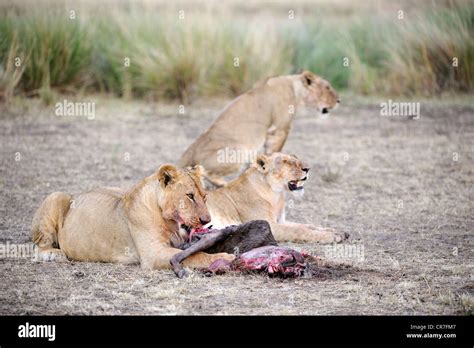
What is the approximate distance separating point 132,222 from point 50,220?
2.87 feet

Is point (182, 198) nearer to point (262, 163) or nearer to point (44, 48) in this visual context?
point (262, 163)

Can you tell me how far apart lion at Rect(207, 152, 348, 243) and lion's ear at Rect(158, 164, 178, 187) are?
1.42m

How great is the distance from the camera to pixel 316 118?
15.2 m

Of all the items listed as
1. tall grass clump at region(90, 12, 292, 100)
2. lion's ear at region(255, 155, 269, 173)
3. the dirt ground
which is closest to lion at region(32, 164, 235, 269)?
the dirt ground

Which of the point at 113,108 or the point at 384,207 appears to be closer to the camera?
the point at 384,207

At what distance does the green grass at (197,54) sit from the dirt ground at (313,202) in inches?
19.0

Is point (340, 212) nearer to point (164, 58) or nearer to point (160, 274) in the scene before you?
point (160, 274)

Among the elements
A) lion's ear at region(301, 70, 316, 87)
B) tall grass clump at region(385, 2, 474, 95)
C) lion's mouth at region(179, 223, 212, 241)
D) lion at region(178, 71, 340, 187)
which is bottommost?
lion's mouth at region(179, 223, 212, 241)

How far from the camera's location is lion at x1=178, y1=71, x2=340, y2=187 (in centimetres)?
1051

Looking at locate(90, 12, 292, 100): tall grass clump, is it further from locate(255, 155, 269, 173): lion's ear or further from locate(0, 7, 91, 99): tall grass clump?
locate(255, 155, 269, 173): lion's ear

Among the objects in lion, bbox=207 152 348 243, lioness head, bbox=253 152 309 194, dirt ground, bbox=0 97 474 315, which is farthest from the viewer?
lioness head, bbox=253 152 309 194

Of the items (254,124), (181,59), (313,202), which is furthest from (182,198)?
(181,59)

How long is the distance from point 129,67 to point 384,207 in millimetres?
6673

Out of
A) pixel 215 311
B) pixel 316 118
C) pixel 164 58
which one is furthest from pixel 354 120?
pixel 215 311
